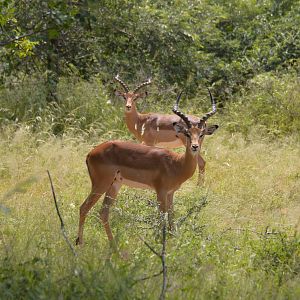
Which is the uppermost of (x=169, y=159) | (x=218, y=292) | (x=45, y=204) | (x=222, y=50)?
(x=218, y=292)

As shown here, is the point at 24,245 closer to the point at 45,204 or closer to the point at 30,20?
the point at 45,204

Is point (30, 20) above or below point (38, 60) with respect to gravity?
above

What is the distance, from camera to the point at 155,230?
20.4ft

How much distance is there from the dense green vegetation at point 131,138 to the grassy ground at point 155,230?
2 centimetres

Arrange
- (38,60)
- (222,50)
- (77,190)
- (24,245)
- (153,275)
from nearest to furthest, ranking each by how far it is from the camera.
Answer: (153,275) → (24,245) → (77,190) → (38,60) → (222,50)

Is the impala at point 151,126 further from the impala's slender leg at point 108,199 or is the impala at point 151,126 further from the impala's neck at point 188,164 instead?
the impala's slender leg at point 108,199

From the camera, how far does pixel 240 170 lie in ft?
33.6


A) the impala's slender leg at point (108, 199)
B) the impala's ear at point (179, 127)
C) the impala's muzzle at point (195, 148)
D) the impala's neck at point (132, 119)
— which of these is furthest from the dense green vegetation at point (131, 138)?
the impala's ear at point (179, 127)

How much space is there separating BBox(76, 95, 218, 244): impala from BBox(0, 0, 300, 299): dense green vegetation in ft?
0.57

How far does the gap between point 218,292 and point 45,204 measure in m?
3.45

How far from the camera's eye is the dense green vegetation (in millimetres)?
4805

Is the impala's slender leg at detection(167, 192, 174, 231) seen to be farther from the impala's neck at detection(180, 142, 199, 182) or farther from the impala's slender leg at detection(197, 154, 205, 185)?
the impala's slender leg at detection(197, 154, 205, 185)

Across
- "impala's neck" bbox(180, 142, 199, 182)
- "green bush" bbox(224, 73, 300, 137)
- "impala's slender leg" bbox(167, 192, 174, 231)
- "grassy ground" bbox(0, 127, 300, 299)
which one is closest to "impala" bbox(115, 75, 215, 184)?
"grassy ground" bbox(0, 127, 300, 299)

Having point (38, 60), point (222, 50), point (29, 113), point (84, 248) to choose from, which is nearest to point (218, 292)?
point (84, 248)
